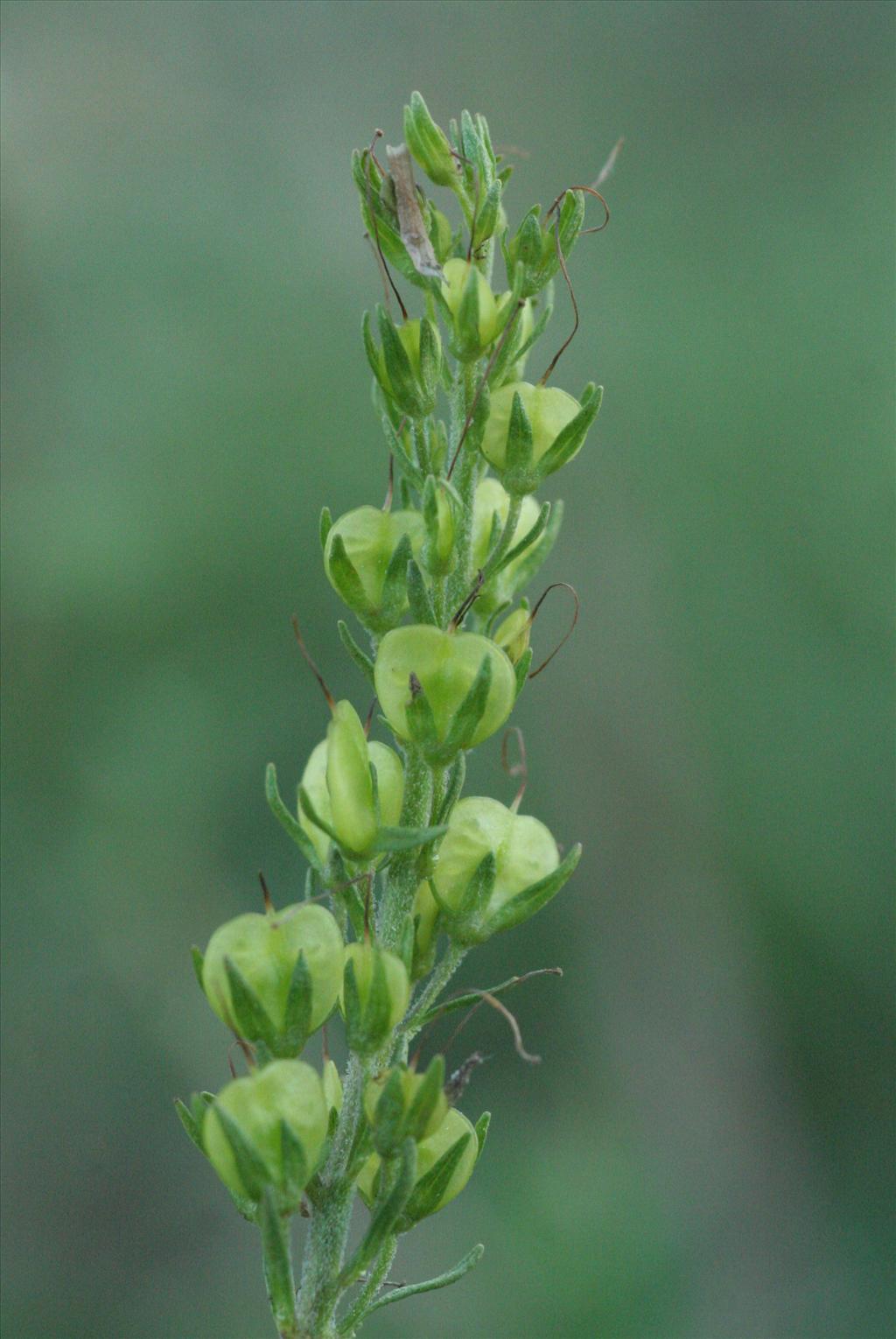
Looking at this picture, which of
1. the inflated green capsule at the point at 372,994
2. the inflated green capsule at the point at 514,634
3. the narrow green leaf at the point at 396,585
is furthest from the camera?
the inflated green capsule at the point at 514,634

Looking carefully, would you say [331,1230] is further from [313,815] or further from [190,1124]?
[313,815]

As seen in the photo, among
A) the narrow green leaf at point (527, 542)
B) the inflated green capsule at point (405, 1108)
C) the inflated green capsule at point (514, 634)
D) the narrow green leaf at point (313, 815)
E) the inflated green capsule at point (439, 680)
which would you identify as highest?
the narrow green leaf at point (527, 542)

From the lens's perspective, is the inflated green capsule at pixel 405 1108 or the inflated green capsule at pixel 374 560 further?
the inflated green capsule at pixel 374 560

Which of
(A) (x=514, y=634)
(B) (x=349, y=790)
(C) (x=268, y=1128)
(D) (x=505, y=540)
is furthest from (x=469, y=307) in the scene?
(C) (x=268, y=1128)

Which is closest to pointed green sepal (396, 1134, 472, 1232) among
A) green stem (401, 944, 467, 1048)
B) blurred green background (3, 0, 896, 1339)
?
green stem (401, 944, 467, 1048)

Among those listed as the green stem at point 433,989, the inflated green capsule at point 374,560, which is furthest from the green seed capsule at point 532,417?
the green stem at point 433,989

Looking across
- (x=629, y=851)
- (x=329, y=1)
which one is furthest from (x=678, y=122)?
(x=629, y=851)

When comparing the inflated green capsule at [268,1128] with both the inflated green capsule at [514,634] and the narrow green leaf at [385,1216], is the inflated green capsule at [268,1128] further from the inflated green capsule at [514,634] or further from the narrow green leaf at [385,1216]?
the inflated green capsule at [514,634]
